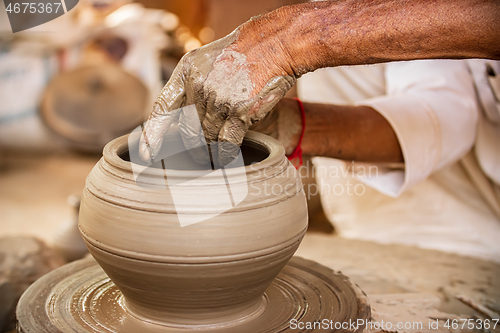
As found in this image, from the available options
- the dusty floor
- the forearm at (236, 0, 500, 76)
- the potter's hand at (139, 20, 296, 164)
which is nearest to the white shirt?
the dusty floor

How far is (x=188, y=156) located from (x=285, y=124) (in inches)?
20.4

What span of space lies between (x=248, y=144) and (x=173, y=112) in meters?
0.22

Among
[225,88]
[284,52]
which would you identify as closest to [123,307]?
[225,88]

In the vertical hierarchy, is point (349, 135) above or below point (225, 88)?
below

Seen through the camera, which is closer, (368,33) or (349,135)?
(368,33)

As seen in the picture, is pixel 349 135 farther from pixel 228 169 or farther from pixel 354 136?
pixel 228 169

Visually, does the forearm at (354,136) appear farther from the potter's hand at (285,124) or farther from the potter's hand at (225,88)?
the potter's hand at (225,88)

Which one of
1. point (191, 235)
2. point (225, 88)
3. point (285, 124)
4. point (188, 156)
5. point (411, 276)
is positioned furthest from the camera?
point (411, 276)

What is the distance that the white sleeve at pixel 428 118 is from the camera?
6.36 ft

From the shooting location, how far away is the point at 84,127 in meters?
4.68

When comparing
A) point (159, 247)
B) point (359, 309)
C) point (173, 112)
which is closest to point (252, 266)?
point (159, 247)

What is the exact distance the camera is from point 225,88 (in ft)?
4.06

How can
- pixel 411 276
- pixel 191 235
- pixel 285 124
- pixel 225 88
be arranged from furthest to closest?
pixel 411 276, pixel 285 124, pixel 225 88, pixel 191 235

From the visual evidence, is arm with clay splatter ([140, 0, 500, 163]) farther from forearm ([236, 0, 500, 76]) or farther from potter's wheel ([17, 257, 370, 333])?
potter's wheel ([17, 257, 370, 333])
